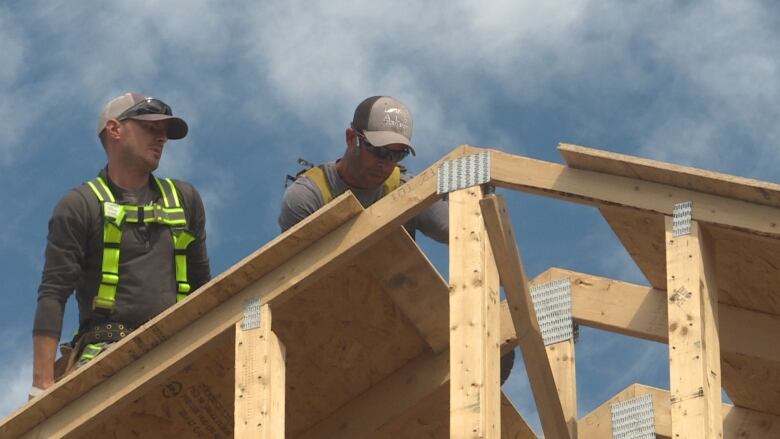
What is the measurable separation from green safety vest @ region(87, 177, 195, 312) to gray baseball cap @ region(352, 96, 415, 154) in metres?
1.28

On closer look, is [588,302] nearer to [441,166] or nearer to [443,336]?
[443,336]

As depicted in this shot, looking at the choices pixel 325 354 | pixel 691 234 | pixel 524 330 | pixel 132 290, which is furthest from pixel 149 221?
pixel 691 234

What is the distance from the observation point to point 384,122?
39.2 feet

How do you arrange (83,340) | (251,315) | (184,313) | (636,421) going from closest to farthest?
(251,315), (184,313), (636,421), (83,340)

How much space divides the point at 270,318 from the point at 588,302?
2.61 m

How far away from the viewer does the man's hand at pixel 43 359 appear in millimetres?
11297

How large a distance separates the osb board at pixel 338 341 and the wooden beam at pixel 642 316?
1.24 meters

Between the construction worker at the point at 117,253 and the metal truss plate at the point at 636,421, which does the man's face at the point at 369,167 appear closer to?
the construction worker at the point at 117,253

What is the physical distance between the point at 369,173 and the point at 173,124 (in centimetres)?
130

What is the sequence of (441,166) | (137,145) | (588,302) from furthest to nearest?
(588,302), (137,145), (441,166)

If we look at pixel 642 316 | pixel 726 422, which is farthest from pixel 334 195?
pixel 726 422

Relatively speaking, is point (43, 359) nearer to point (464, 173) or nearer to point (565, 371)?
point (464, 173)

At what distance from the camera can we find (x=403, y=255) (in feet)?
38.1

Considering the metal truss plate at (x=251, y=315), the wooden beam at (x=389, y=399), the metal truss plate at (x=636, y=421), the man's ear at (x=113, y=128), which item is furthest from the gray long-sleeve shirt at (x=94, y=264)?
the metal truss plate at (x=636, y=421)
